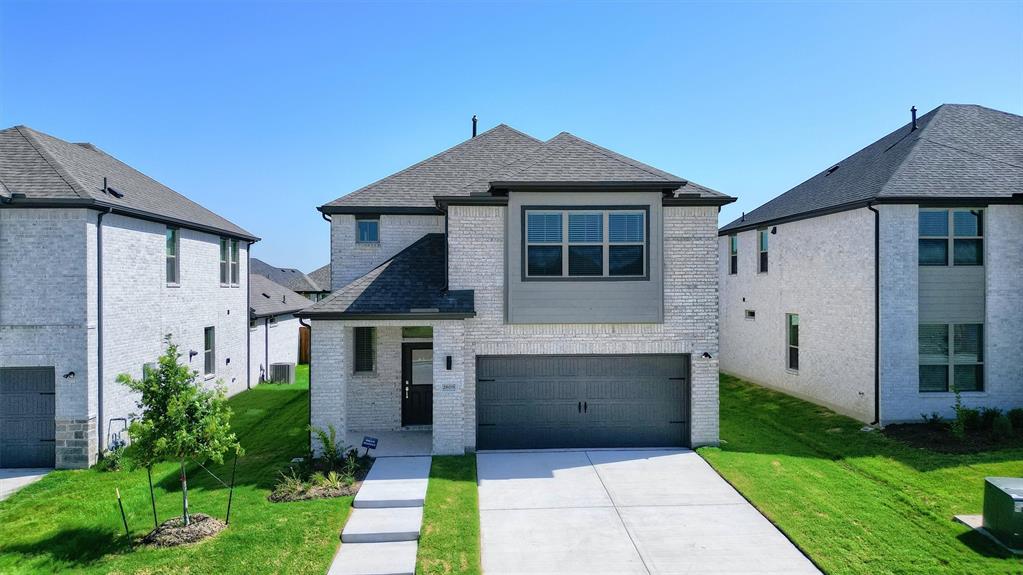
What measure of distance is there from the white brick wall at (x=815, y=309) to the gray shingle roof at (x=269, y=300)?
1824 cm

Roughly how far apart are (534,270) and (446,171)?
16.3ft

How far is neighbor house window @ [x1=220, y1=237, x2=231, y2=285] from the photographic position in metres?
18.2

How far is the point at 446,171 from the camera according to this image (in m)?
15.0

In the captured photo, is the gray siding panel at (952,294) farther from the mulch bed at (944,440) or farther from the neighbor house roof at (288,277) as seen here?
the neighbor house roof at (288,277)

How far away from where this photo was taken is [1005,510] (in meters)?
7.69

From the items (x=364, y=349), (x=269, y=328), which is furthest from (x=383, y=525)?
(x=269, y=328)

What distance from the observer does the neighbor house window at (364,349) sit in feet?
44.1

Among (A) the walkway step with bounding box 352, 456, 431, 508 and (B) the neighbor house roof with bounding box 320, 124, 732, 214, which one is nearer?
(A) the walkway step with bounding box 352, 456, 431, 508

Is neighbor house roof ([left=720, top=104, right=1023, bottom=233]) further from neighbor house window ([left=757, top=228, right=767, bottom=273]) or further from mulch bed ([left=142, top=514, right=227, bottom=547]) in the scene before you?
mulch bed ([left=142, top=514, right=227, bottom=547])

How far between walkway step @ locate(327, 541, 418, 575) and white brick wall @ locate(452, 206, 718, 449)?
4018 millimetres

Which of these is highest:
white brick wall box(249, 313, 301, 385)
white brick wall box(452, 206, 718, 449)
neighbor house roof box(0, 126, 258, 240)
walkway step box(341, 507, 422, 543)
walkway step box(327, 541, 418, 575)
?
neighbor house roof box(0, 126, 258, 240)

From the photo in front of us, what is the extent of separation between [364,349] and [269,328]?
1087cm

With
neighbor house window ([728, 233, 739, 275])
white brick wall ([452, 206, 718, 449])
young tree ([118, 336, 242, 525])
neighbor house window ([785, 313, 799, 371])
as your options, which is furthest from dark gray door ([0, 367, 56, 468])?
neighbor house window ([728, 233, 739, 275])

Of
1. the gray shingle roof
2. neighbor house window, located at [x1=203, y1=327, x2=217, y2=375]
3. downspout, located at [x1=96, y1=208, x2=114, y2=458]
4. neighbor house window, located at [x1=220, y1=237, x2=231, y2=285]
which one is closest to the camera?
downspout, located at [x1=96, y1=208, x2=114, y2=458]
